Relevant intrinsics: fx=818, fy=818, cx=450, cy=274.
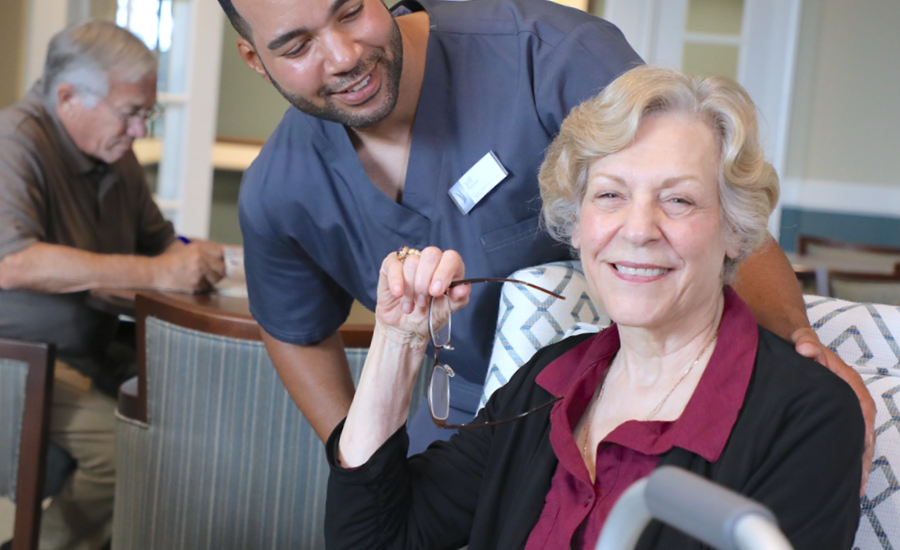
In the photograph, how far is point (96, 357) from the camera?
2.59m

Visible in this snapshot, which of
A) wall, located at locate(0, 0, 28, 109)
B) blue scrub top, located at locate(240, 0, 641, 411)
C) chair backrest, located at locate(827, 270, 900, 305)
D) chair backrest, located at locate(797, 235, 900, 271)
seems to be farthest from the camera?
chair backrest, located at locate(797, 235, 900, 271)

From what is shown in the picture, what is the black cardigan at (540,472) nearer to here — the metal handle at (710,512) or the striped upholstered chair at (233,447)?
the metal handle at (710,512)

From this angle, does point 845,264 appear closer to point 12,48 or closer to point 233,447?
point 233,447

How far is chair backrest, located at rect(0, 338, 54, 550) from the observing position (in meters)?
2.07

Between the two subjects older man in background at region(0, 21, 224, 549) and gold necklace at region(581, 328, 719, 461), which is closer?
gold necklace at region(581, 328, 719, 461)

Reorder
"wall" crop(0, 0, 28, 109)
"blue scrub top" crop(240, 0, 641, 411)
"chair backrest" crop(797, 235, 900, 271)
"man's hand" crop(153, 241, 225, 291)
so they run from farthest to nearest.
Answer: "chair backrest" crop(797, 235, 900, 271), "wall" crop(0, 0, 28, 109), "man's hand" crop(153, 241, 225, 291), "blue scrub top" crop(240, 0, 641, 411)

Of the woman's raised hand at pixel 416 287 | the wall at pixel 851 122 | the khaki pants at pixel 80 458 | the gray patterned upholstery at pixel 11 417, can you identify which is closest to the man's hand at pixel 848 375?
the woman's raised hand at pixel 416 287

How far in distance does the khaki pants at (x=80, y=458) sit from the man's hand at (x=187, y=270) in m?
0.43

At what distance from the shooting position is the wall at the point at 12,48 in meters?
3.58

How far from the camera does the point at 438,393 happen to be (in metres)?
1.14

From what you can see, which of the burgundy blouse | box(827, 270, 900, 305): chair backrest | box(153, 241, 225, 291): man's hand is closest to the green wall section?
box(153, 241, 225, 291): man's hand

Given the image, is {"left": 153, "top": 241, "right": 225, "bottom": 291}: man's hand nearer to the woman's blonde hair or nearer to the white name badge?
the white name badge

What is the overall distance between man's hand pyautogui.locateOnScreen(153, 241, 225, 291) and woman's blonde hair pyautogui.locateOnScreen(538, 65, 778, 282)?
1.51 m

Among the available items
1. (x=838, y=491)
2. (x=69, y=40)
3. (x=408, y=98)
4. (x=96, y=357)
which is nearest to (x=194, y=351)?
(x=96, y=357)
